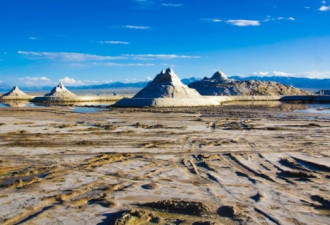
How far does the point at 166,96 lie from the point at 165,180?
30324 millimetres

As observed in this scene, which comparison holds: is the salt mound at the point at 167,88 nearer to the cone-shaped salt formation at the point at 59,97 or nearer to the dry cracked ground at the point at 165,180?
the cone-shaped salt formation at the point at 59,97

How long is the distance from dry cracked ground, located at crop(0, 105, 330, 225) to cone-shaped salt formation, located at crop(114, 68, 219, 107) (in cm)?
2265

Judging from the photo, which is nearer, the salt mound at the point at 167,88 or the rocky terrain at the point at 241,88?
the salt mound at the point at 167,88

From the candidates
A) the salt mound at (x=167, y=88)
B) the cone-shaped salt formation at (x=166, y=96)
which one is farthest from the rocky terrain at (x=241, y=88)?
the cone-shaped salt formation at (x=166, y=96)

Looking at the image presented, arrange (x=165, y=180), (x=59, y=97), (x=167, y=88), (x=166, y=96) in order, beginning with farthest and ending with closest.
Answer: (x=59, y=97)
(x=167, y=88)
(x=166, y=96)
(x=165, y=180)

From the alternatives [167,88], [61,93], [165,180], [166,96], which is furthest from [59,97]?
[165,180]

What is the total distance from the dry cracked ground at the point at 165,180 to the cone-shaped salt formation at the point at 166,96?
22.6m

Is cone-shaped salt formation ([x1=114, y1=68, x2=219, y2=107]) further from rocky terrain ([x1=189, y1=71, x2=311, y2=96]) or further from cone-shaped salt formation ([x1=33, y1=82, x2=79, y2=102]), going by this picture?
rocky terrain ([x1=189, y1=71, x2=311, y2=96])

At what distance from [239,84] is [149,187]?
201 ft

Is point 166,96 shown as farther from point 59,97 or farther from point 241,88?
point 241,88

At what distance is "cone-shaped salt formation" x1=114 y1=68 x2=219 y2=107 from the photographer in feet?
114

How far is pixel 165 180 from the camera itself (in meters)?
6.72

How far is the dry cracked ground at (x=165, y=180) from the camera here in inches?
195

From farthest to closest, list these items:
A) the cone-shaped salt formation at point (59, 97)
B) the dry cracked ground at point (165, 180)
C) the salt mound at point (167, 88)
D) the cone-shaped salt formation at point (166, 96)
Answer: the cone-shaped salt formation at point (59, 97)
the salt mound at point (167, 88)
the cone-shaped salt formation at point (166, 96)
the dry cracked ground at point (165, 180)
